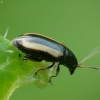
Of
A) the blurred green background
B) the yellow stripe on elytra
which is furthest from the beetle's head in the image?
the blurred green background

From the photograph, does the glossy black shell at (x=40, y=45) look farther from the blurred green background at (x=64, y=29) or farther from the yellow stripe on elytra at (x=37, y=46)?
the blurred green background at (x=64, y=29)

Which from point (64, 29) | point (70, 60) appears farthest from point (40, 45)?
point (64, 29)

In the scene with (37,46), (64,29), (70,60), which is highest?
(37,46)

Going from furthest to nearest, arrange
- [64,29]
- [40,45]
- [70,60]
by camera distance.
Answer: [64,29] < [70,60] < [40,45]

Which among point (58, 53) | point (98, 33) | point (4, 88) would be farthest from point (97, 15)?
point (4, 88)

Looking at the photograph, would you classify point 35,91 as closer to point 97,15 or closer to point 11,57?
point 97,15

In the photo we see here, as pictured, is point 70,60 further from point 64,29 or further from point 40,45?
point 64,29

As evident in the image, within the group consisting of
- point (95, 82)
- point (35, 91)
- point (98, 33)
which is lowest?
point (35, 91)

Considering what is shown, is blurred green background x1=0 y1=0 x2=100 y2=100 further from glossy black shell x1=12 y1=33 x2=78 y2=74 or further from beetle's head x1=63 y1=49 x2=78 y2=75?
glossy black shell x1=12 y1=33 x2=78 y2=74

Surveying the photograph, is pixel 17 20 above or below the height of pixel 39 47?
below
